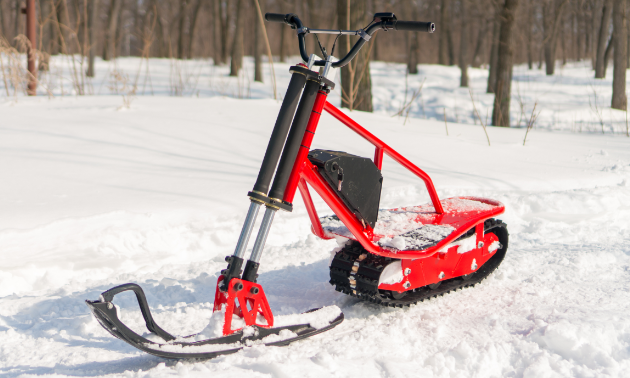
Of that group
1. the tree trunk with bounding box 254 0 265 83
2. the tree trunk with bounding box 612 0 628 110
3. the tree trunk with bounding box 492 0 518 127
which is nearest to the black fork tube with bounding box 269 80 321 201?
the tree trunk with bounding box 492 0 518 127

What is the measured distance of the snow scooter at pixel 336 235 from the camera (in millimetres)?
2275

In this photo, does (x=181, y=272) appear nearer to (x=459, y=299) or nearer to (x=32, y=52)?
(x=459, y=299)

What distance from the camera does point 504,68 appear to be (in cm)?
1006

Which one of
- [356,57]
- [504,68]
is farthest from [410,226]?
[504,68]

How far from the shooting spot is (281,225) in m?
4.23

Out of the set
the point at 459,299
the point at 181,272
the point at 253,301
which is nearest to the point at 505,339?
the point at 459,299

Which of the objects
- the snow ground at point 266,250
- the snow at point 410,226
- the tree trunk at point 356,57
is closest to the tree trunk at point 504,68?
the tree trunk at point 356,57

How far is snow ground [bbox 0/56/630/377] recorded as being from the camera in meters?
2.30

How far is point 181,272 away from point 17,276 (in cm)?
101

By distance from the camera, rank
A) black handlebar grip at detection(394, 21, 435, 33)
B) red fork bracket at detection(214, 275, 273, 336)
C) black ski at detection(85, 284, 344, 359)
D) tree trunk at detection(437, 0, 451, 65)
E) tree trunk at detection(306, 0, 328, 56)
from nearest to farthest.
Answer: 1. black ski at detection(85, 284, 344, 359)
2. red fork bracket at detection(214, 275, 273, 336)
3. black handlebar grip at detection(394, 21, 435, 33)
4. tree trunk at detection(306, 0, 328, 56)
5. tree trunk at detection(437, 0, 451, 65)

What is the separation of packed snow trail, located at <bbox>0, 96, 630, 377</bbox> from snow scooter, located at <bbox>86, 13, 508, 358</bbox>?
118 mm

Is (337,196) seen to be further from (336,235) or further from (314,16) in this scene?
(314,16)

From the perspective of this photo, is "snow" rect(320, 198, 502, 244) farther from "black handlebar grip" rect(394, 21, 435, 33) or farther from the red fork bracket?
"black handlebar grip" rect(394, 21, 435, 33)

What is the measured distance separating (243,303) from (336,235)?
78 centimetres
